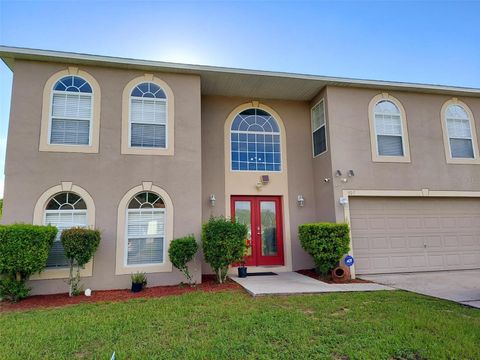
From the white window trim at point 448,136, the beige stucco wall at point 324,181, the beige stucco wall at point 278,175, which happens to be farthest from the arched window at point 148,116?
the white window trim at point 448,136

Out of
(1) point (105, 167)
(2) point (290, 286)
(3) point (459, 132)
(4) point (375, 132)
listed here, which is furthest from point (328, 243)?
(3) point (459, 132)

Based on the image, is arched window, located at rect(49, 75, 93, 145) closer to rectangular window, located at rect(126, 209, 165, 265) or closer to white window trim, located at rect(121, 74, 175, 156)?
white window trim, located at rect(121, 74, 175, 156)

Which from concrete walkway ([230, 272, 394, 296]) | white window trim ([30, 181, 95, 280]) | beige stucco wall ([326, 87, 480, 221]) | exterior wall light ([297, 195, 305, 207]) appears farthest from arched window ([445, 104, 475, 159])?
white window trim ([30, 181, 95, 280])

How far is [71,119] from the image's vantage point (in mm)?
8031

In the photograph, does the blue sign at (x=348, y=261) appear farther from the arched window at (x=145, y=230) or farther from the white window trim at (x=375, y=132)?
the arched window at (x=145, y=230)

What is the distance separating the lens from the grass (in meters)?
3.70

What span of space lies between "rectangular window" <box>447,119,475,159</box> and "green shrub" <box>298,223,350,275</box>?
5.30m

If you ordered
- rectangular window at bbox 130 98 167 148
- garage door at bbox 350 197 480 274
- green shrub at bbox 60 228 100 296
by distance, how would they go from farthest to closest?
garage door at bbox 350 197 480 274 → rectangular window at bbox 130 98 167 148 → green shrub at bbox 60 228 100 296

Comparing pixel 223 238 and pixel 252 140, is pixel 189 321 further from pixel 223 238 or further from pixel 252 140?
pixel 252 140

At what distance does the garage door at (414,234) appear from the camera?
918 cm

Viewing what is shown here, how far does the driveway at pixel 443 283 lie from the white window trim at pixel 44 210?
24.9 ft

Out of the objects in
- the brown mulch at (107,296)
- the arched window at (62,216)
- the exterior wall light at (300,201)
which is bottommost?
the brown mulch at (107,296)

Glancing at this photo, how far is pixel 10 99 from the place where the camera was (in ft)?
25.2

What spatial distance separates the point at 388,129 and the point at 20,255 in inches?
418
